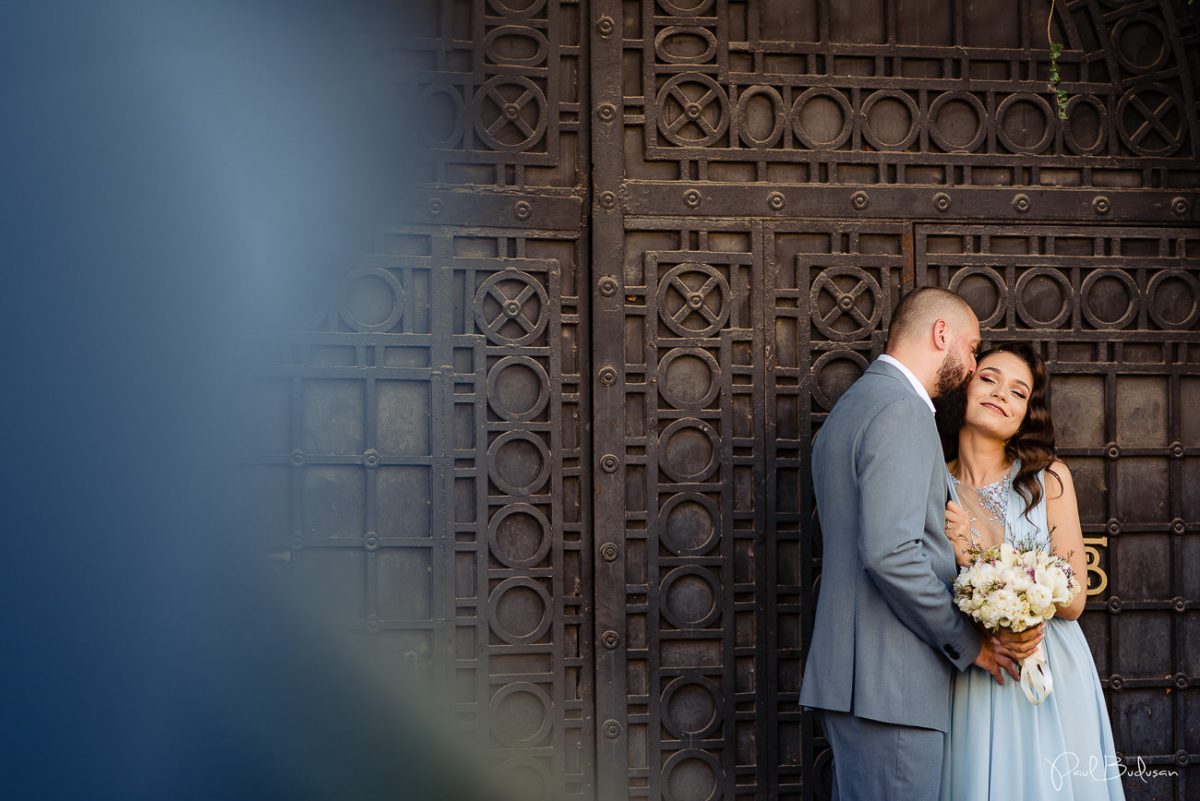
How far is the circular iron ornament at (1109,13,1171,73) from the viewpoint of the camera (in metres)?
4.31

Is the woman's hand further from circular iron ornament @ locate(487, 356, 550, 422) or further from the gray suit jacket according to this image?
circular iron ornament @ locate(487, 356, 550, 422)

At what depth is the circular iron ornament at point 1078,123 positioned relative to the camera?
4.30 metres

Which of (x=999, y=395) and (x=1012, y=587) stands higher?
(x=999, y=395)

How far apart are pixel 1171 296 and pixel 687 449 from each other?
6.29ft

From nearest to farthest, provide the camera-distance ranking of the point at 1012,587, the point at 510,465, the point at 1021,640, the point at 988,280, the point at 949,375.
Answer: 1. the point at 1012,587
2. the point at 1021,640
3. the point at 949,375
4. the point at 510,465
5. the point at 988,280

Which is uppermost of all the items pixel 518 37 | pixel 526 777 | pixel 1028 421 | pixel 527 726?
pixel 518 37

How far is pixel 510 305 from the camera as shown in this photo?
400 cm

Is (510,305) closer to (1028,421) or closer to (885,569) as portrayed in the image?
(885,569)

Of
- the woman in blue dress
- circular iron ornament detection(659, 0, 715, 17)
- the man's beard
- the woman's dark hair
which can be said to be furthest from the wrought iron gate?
the man's beard

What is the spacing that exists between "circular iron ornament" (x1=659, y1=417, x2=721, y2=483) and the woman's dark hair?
0.77 meters

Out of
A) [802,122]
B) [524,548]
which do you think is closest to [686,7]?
[802,122]

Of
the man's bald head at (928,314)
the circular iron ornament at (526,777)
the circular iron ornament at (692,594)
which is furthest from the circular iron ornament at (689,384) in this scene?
the circular iron ornament at (526,777)

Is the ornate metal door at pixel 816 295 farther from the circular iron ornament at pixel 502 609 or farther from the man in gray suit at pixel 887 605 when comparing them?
the man in gray suit at pixel 887 605

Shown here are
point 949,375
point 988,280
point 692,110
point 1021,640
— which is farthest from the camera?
point 988,280
